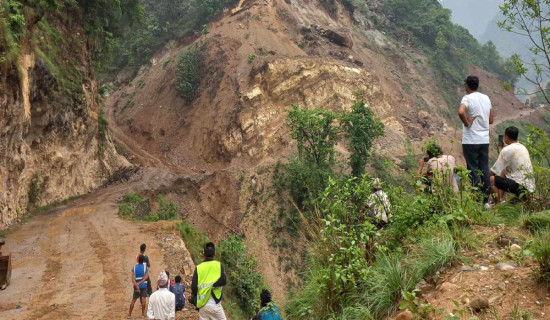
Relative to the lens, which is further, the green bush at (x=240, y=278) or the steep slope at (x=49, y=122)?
the steep slope at (x=49, y=122)

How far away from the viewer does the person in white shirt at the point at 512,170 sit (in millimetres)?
4977

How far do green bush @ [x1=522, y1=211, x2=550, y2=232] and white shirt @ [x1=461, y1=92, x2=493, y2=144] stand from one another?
1620 millimetres

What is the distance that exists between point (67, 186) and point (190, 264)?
11.5m

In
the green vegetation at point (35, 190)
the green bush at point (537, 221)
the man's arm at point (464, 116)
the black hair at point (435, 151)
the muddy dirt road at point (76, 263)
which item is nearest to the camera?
the green bush at point (537, 221)

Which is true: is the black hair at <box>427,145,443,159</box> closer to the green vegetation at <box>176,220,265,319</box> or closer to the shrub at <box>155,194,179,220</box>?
the green vegetation at <box>176,220,265,319</box>

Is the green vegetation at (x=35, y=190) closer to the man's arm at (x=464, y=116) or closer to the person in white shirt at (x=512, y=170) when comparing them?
the man's arm at (x=464, y=116)

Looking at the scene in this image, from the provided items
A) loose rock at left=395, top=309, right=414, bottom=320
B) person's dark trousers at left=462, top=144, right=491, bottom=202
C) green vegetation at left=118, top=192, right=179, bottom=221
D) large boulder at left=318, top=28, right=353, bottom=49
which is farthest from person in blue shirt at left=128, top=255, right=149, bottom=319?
large boulder at left=318, top=28, right=353, bottom=49

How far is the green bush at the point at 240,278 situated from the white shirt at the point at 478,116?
27.9 ft

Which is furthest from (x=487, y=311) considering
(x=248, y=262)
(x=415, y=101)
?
(x=415, y=101)

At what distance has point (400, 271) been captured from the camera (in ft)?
13.1

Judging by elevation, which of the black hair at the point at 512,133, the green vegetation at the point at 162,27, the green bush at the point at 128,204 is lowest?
the green bush at the point at 128,204

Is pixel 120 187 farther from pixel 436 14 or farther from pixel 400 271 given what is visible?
pixel 436 14

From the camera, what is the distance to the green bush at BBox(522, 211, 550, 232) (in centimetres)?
422

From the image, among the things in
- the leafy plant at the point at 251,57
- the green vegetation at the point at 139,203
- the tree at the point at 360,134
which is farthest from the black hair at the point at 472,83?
the leafy plant at the point at 251,57
